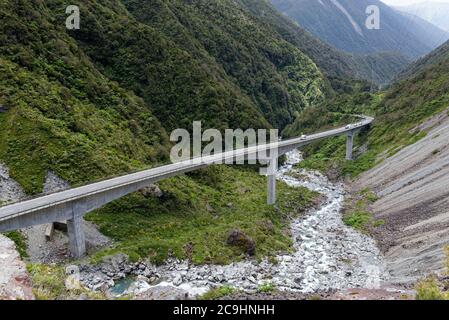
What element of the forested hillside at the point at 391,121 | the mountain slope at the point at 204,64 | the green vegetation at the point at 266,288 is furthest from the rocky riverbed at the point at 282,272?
the mountain slope at the point at 204,64

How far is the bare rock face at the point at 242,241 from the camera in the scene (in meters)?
37.8

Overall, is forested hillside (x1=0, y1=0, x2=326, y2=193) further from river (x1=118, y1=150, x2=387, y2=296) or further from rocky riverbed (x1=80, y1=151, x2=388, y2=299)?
river (x1=118, y1=150, x2=387, y2=296)

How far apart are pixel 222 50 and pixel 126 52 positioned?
63518 millimetres

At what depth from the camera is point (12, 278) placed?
13258mm

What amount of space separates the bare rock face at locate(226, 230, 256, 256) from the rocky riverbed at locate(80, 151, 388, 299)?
6.46 ft

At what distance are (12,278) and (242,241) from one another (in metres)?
26.9

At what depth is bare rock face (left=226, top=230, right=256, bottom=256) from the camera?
124ft

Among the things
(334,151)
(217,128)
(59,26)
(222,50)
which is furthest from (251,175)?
(222,50)

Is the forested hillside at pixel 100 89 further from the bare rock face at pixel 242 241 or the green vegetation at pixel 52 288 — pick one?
the green vegetation at pixel 52 288

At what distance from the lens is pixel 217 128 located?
266 ft
